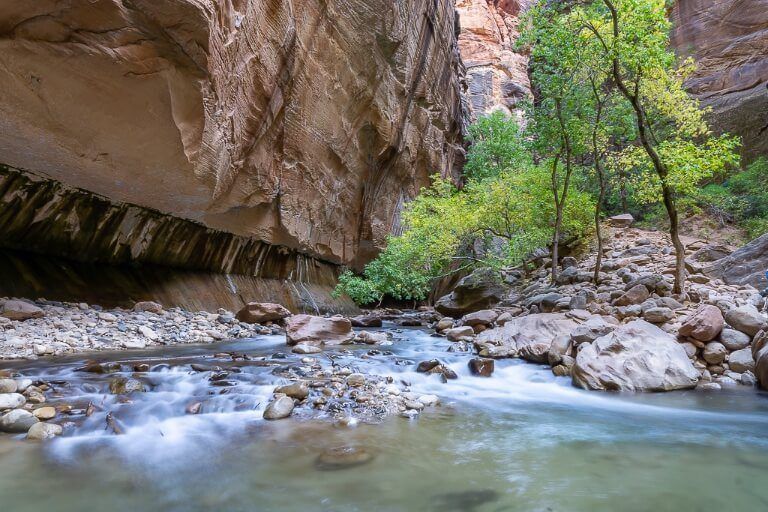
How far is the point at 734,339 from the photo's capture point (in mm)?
5910

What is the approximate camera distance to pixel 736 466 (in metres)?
3.11

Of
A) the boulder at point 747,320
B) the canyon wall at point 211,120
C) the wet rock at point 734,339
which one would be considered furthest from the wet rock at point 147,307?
the boulder at point 747,320

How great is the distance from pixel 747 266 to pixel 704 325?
5269 mm

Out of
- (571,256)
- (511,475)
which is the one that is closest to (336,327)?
(511,475)

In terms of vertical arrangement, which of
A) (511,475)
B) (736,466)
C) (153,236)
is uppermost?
(153,236)

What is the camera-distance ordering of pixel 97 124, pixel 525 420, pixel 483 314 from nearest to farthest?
pixel 525 420
pixel 97 124
pixel 483 314

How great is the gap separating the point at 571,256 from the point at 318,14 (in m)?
12.2

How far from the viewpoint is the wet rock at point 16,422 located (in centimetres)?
333

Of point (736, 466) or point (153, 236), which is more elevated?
point (153, 236)

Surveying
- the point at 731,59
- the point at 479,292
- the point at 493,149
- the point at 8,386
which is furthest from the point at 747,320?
the point at 731,59

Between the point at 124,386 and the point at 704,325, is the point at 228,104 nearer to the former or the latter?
the point at 124,386

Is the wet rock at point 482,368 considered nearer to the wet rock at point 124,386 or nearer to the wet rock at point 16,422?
the wet rock at point 124,386

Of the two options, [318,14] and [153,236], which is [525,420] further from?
[318,14]

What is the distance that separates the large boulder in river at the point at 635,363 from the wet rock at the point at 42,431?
569cm
